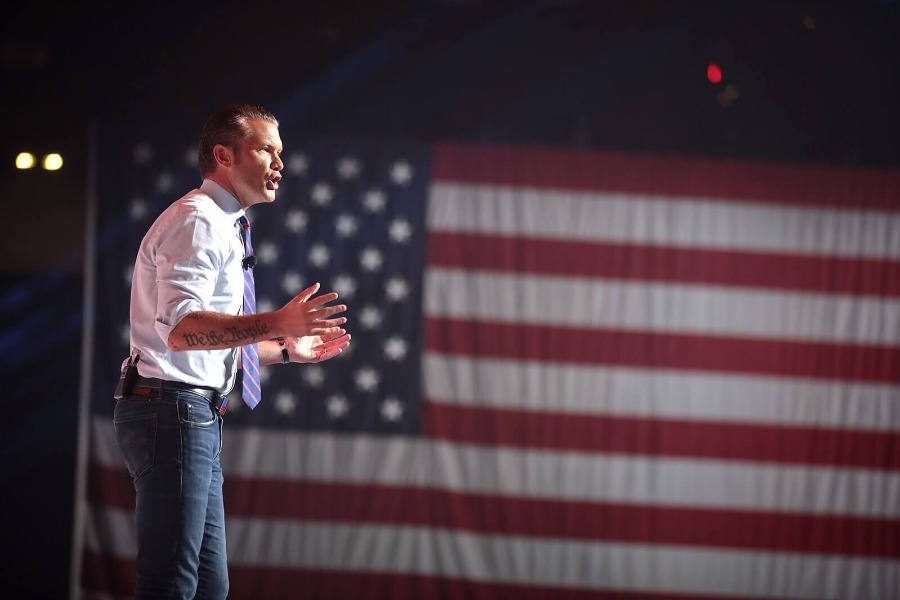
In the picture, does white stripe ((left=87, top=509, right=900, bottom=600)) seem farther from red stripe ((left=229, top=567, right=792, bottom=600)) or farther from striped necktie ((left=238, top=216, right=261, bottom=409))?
striped necktie ((left=238, top=216, right=261, bottom=409))

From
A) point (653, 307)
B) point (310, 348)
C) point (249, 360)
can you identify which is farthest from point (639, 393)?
point (249, 360)

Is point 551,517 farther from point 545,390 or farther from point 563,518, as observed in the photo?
point 545,390

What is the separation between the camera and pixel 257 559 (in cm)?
364

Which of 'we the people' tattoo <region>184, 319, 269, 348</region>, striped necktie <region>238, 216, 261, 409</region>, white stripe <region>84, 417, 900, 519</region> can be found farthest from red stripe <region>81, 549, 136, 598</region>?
'we the people' tattoo <region>184, 319, 269, 348</region>

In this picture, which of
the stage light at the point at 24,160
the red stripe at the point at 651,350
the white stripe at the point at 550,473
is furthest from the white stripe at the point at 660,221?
the stage light at the point at 24,160

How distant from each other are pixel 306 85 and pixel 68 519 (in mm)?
2129

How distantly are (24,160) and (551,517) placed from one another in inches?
106

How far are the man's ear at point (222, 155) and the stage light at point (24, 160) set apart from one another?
226 cm

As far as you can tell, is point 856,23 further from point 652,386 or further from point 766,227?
→ point 652,386

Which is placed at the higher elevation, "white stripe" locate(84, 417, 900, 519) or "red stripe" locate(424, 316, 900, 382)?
"red stripe" locate(424, 316, 900, 382)

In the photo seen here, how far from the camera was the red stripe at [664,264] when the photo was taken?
3756 mm

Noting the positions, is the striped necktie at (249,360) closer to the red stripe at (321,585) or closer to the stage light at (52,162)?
the red stripe at (321,585)

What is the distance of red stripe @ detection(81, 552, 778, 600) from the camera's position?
3.63m

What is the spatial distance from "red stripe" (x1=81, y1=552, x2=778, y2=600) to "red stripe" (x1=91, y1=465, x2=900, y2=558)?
8.7 inches
